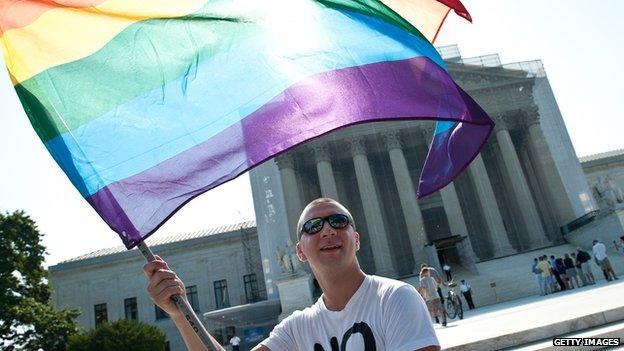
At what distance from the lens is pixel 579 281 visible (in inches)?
859

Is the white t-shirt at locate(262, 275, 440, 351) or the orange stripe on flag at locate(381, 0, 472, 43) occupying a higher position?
the orange stripe on flag at locate(381, 0, 472, 43)

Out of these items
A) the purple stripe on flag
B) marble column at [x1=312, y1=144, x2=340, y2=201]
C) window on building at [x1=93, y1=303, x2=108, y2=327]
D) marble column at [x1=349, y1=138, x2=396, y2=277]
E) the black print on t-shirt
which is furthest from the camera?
window on building at [x1=93, y1=303, x2=108, y2=327]

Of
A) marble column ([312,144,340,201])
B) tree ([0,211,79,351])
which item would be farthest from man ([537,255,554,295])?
tree ([0,211,79,351])

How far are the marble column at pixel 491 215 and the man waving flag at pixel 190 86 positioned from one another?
102 ft

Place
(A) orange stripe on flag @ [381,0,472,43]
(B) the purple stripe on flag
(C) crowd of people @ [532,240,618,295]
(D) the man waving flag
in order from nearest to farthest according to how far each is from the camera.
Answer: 1. (B) the purple stripe on flag
2. (D) the man waving flag
3. (A) orange stripe on flag @ [381,0,472,43]
4. (C) crowd of people @ [532,240,618,295]

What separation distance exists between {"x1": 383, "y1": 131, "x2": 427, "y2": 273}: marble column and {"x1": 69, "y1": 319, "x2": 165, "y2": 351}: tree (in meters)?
17.4

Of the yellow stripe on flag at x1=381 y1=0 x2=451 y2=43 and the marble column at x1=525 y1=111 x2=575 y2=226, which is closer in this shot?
the yellow stripe on flag at x1=381 y1=0 x2=451 y2=43

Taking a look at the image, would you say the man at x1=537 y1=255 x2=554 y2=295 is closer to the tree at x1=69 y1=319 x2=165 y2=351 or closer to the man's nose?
the man's nose

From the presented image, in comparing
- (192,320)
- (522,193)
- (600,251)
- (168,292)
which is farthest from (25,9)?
(522,193)

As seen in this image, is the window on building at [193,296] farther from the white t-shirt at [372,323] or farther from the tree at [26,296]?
the white t-shirt at [372,323]

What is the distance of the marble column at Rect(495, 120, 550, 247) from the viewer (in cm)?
3253

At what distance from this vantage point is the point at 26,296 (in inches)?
1160

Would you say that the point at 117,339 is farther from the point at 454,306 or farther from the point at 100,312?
the point at 100,312

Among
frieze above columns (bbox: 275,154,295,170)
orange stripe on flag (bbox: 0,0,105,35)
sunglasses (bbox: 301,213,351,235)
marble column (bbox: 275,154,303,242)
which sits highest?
frieze above columns (bbox: 275,154,295,170)
